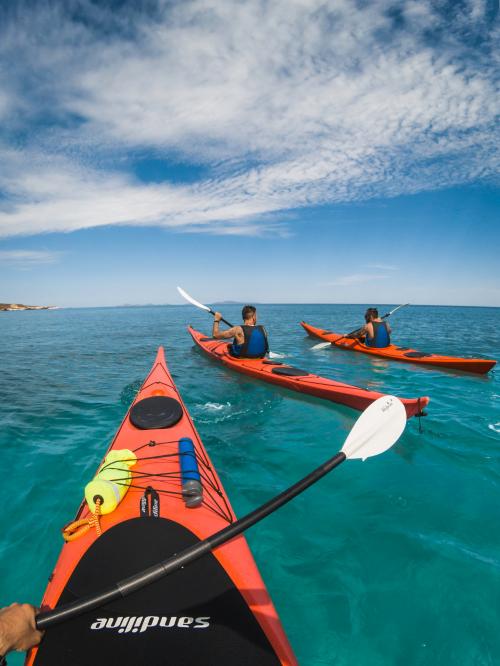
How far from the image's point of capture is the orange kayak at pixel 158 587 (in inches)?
67.6

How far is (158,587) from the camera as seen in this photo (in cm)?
205

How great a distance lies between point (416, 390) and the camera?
27.3 feet

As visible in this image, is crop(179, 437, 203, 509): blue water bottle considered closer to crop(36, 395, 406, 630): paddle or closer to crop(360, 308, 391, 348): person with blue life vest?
crop(36, 395, 406, 630): paddle

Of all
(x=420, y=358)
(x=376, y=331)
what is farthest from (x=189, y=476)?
(x=376, y=331)

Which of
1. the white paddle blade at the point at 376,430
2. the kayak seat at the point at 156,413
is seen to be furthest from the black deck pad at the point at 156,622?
the kayak seat at the point at 156,413

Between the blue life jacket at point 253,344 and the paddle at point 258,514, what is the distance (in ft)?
21.7

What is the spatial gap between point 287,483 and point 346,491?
0.76 metres

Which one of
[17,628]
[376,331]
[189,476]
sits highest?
[376,331]

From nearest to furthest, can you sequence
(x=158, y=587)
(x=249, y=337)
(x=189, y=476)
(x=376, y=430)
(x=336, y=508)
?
(x=158, y=587), (x=376, y=430), (x=189, y=476), (x=336, y=508), (x=249, y=337)

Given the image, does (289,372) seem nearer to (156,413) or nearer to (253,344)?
(253,344)

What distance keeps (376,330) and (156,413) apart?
9.15 m

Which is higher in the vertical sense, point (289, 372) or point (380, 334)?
point (380, 334)

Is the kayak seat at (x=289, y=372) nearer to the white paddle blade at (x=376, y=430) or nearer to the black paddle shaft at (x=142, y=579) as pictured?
the white paddle blade at (x=376, y=430)

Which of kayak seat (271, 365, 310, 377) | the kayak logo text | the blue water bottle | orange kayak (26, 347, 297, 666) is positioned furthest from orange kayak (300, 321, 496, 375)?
the kayak logo text
